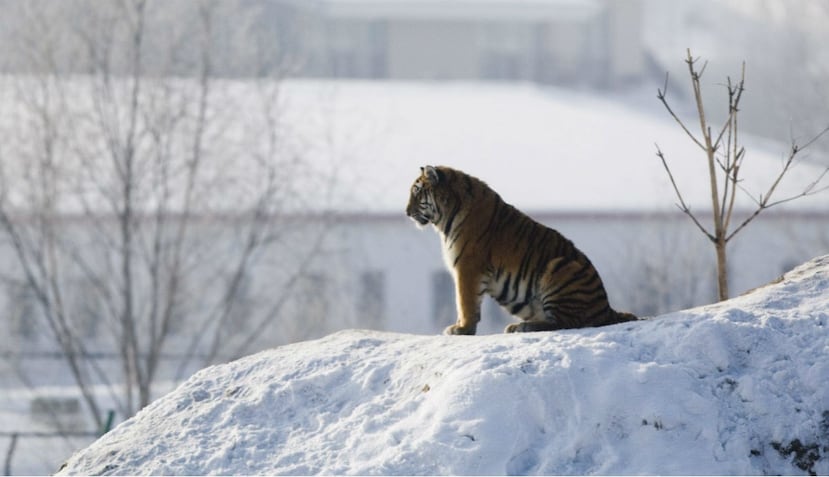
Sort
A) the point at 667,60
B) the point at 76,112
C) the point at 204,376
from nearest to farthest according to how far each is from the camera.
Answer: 1. the point at 204,376
2. the point at 76,112
3. the point at 667,60

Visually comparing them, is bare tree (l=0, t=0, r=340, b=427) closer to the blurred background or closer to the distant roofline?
the blurred background

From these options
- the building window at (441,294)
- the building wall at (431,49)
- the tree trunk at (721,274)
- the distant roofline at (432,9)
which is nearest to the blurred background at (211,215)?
the building window at (441,294)

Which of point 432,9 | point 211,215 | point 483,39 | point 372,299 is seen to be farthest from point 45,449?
point 483,39

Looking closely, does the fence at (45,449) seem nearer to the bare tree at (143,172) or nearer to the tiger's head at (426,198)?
the bare tree at (143,172)

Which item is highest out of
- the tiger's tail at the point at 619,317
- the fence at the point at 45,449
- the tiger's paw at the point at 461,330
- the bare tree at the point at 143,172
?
the bare tree at the point at 143,172

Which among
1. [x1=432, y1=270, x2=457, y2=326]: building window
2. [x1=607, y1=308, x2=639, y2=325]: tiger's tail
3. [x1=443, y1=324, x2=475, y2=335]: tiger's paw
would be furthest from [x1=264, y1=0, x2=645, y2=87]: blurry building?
[x1=607, y1=308, x2=639, y2=325]: tiger's tail

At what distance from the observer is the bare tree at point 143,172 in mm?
23422

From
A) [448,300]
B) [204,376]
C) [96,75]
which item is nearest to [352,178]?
[448,300]

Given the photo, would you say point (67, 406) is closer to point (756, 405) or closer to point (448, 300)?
point (448, 300)

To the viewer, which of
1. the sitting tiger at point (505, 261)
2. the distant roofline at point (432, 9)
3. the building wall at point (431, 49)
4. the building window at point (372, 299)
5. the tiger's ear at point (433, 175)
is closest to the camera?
the sitting tiger at point (505, 261)

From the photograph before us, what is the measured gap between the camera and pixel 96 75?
78.7 ft

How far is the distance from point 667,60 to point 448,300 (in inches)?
1584

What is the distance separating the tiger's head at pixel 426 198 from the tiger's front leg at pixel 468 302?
14.2 inches

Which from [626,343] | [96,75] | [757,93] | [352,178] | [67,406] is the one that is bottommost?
[67,406]
